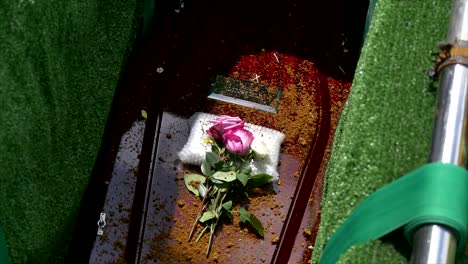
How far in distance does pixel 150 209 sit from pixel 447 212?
40.7 inches

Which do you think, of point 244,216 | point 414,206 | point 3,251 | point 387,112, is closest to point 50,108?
point 3,251

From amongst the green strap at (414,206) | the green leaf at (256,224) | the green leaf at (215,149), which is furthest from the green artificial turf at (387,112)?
the green leaf at (215,149)

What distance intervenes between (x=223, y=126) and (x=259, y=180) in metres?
0.18

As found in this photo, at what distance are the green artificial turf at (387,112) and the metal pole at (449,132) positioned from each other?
7 cm

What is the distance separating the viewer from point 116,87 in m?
2.00

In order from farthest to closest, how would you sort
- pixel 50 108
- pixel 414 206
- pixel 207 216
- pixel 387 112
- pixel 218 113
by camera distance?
pixel 218 113 < pixel 207 216 < pixel 50 108 < pixel 387 112 < pixel 414 206

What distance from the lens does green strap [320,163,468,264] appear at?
101 cm

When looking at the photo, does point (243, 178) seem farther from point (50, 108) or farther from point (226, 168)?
point (50, 108)

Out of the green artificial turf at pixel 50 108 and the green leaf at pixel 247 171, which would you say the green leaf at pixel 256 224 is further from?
the green artificial turf at pixel 50 108

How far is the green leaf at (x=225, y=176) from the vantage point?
1.83 meters

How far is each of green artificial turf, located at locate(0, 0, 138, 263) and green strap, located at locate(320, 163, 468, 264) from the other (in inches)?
26.1

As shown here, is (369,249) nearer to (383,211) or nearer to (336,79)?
(383,211)

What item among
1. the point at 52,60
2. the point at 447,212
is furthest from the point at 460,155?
the point at 52,60

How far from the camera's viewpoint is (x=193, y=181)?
1895mm
